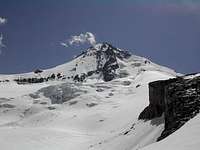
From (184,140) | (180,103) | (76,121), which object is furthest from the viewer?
(76,121)

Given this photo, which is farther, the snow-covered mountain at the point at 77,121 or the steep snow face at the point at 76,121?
the steep snow face at the point at 76,121

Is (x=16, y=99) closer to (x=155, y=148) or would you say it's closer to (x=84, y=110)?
(x=84, y=110)

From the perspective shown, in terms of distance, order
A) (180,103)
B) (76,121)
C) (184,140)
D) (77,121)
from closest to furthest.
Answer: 1. (184,140)
2. (180,103)
3. (77,121)
4. (76,121)

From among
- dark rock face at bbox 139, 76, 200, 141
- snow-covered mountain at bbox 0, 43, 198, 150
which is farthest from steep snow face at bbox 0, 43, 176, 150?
dark rock face at bbox 139, 76, 200, 141

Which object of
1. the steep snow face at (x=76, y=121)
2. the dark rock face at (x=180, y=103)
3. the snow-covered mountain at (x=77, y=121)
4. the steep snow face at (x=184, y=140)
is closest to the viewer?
the steep snow face at (x=184, y=140)

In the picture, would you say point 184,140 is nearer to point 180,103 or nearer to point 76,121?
point 180,103

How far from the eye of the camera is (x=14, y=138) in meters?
78.7

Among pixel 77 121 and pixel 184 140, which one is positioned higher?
pixel 184 140

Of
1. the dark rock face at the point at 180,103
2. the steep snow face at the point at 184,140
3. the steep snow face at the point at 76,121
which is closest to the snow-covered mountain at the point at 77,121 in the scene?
the steep snow face at the point at 76,121

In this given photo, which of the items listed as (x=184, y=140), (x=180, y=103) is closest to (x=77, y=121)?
(x=180, y=103)

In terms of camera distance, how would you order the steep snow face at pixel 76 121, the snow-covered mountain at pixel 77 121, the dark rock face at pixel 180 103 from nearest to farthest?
the dark rock face at pixel 180 103
the snow-covered mountain at pixel 77 121
the steep snow face at pixel 76 121

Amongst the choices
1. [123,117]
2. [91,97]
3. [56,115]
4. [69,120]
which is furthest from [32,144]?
[91,97]

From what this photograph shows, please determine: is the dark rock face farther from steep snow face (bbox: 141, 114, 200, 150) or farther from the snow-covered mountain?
steep snow face (bbox: 141, 114, 200, 150)

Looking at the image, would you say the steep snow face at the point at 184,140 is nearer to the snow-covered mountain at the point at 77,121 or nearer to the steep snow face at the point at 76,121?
the snow-covered mountain at the point at 77,121
